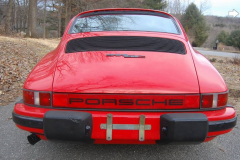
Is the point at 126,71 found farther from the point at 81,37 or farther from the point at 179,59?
the point at 81,37

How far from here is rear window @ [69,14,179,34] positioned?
2.53m

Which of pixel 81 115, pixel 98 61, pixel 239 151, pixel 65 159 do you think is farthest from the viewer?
pixel 239 151

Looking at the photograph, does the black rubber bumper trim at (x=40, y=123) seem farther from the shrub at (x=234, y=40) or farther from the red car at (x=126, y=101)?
the shrub at (x=234, y=40)

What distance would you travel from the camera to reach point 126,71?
176 cm

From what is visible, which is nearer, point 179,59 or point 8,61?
point 179,59

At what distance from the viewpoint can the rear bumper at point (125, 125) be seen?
1.55 meters

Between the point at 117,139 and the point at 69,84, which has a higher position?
the point at 69,84

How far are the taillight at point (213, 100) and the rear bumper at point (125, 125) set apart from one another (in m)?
0.06

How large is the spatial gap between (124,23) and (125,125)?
1.50m

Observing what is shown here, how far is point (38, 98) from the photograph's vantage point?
1750mm

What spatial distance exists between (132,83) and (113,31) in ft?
3.26

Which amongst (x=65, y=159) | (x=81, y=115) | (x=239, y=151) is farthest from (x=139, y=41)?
(x=239, y=151)

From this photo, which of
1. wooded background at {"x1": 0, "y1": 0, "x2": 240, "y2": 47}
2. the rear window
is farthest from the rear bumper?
wooded background at {"x1": 0, "y1": 0, "x2": 240, "y2": 47}

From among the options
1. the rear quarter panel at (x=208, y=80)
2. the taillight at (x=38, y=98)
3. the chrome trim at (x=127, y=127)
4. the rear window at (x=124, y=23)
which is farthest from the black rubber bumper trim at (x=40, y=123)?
the rear window at (x=124, y=23)
